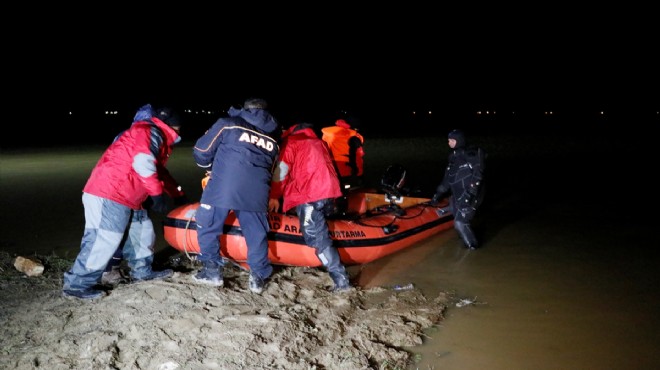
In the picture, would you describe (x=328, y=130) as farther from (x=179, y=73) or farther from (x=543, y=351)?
(x=179, y=73)

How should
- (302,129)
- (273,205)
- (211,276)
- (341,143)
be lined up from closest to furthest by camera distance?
(211,276) → (302,129) → (273,205) → (341,143)

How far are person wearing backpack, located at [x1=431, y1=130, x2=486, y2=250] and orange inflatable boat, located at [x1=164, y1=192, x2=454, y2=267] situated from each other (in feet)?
1.76

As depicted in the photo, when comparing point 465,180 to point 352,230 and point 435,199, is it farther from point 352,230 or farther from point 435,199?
point 352,230

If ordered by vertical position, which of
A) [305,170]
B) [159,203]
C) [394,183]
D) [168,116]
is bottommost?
[394,183]

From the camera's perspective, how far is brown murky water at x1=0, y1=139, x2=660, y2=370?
371 cm

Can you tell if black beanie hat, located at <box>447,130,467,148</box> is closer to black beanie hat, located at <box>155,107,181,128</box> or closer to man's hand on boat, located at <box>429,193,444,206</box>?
man's hand on boat, located at <box>429,193,444,206</box>

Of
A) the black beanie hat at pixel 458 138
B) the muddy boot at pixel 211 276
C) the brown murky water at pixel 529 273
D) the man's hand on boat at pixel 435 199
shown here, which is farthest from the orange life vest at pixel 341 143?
the muddy boot at pixel 211 276

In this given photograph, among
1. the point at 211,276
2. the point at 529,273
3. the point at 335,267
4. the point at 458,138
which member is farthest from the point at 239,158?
the point at 529,273

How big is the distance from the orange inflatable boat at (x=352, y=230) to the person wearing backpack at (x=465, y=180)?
0.54m

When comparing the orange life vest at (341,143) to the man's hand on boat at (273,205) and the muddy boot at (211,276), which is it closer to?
the man's hand on boat at (273,205)

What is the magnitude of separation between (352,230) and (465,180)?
5.08 feet

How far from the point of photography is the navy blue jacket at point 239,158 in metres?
3.94

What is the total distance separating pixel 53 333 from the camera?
11.1 ft

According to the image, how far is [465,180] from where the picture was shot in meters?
6.04
